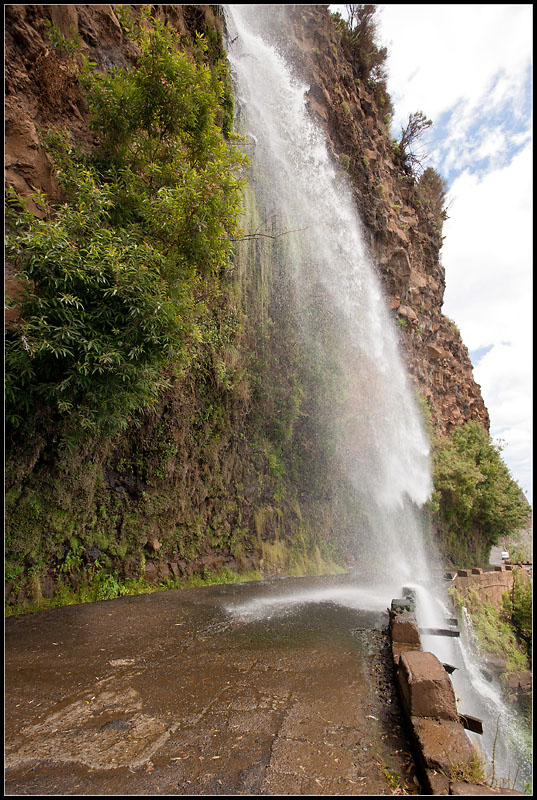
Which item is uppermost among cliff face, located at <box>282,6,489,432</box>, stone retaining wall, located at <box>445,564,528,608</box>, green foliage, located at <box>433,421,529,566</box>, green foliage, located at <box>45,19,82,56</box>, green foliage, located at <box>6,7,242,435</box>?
cliff face, located at <box>282,6,489,432</box>

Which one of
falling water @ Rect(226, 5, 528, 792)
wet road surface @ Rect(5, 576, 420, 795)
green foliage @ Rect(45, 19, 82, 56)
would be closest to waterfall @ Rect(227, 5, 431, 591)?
falling water @ Rect(226, 5, 528, 792)

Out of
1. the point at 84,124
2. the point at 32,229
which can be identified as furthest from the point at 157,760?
the point at 84,124

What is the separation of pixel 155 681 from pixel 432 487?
19.7m

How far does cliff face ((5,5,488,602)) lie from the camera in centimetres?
606

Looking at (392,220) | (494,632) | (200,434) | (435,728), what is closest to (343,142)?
(392,220)

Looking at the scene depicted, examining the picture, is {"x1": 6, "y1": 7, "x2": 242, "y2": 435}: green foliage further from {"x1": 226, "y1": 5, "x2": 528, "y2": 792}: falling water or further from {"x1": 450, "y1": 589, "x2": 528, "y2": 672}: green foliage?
{"x1": 450, "y1": 589, "x2": 528, "y2": 672}: green foliage

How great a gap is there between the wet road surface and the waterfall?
1014cm

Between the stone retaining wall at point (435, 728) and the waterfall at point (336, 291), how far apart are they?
36.8 feet

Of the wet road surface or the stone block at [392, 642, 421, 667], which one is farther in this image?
the stone block at [392, 642, 421, 667]

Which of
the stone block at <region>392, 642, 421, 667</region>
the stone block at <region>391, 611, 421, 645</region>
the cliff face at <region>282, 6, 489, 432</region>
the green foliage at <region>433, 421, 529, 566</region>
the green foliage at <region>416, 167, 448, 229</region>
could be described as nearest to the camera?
the stone block at <region>392, 642, 421, 667</region>

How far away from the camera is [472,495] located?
844 inches

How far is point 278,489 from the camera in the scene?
13.5 meters

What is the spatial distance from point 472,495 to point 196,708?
21.7 meters

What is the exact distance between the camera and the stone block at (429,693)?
110 inches
